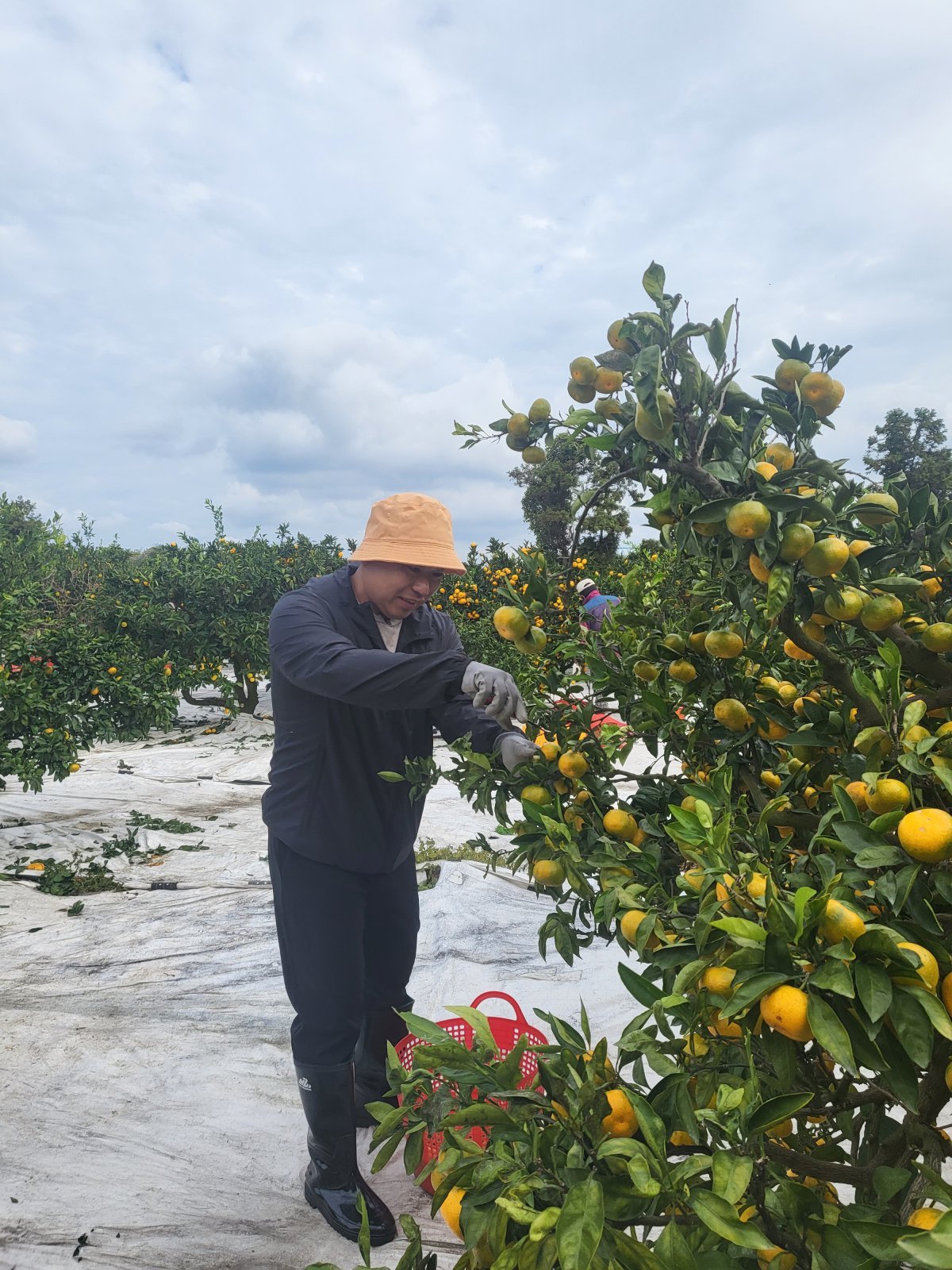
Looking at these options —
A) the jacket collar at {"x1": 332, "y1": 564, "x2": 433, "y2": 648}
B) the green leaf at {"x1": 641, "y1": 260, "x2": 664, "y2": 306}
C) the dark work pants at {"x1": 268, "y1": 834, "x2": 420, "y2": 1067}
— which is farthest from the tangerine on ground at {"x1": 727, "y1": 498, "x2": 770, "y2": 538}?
the dark work pants at {"x1": 268, "y1": 834, "x2": 420, "y2": 1067}

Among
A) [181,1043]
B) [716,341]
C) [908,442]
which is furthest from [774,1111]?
[908,442]

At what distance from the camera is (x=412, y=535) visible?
6.73ft

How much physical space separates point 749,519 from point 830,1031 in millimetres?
563

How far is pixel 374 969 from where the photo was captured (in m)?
2.40

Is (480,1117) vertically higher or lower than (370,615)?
lower

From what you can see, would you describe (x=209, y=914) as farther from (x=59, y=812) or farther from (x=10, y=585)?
(x=10, y=585)

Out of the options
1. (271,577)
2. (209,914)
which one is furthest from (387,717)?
(271,577)

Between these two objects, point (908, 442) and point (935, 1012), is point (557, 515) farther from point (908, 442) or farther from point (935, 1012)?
point (935, 1012)

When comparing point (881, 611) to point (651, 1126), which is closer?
point (651, 1126)

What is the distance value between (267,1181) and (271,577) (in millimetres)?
7921

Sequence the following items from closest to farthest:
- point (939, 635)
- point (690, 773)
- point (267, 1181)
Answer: point (939, 635), point (690, 773), point (267, 1181)

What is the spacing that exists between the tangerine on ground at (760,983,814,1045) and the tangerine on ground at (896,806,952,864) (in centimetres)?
21

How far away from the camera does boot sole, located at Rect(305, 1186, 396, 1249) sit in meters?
2.03

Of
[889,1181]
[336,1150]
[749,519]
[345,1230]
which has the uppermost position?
[749,519]
